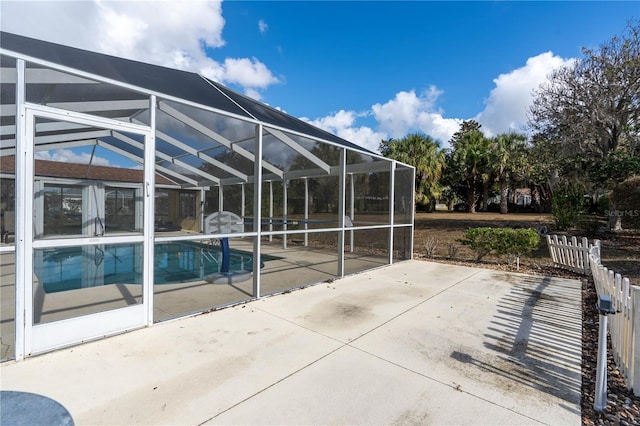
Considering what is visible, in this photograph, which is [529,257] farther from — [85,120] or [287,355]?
[85,120]

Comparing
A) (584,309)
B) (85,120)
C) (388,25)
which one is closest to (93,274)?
(85,120)

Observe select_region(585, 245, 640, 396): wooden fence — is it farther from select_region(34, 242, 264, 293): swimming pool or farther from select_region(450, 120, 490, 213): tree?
select_region(450, 120, 490, 213): tree

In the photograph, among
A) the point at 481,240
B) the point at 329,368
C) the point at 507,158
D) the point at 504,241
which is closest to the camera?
the point at 329,368

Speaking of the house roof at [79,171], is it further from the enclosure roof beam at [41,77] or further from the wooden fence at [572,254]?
the wooden fence at [572,254]

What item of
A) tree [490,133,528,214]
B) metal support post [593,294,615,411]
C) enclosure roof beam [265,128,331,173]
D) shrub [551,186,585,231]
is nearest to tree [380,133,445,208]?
tree [490,133,528,214]

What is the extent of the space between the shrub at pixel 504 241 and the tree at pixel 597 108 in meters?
6.60

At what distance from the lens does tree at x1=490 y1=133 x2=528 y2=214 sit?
20.1 metres

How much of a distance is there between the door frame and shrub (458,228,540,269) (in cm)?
731

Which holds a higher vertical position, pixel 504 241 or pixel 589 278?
pixel 504 241

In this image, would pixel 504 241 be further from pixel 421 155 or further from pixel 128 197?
pixel 421 155

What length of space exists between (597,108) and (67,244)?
49.6ft

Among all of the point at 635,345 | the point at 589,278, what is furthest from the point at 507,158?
the point at 635,345

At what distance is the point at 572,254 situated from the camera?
21.2ft

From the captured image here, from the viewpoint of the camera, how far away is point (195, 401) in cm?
209
